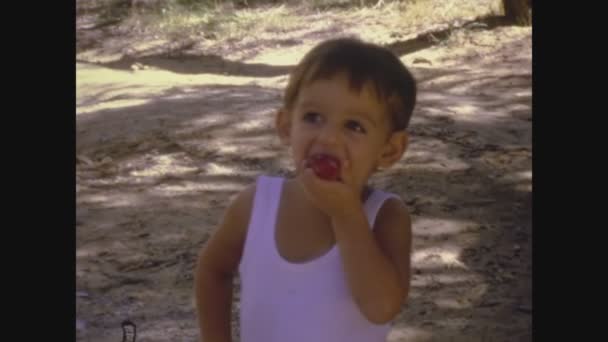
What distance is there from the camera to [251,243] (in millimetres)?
1794

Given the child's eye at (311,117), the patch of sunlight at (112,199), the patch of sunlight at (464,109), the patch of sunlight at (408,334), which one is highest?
the child's eye at (311,117)

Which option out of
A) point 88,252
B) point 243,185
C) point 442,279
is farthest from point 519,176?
point 88,252

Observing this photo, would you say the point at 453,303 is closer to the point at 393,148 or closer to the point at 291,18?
the point at 393,148

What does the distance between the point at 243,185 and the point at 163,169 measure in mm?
628

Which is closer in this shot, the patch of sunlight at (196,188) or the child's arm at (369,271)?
the child's arm at (369,271)

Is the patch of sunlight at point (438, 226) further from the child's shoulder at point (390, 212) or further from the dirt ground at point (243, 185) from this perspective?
the child's shoulder at point (390, 212)

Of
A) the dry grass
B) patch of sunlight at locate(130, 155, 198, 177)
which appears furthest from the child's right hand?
the dry grass

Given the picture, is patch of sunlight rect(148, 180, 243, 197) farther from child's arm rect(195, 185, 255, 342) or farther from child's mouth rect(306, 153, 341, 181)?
child's mouth rect(306, 153, 341, 181)

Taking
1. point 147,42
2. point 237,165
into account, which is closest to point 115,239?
point 237,165

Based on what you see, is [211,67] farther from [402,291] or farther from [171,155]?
[402,291]

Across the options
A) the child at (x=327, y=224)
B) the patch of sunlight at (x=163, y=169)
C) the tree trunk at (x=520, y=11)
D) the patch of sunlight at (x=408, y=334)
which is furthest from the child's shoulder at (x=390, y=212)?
the tree trunk at (x=520, y=11)

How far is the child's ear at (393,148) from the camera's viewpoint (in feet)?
5.76

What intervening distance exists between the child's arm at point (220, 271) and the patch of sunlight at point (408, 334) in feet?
4.54
